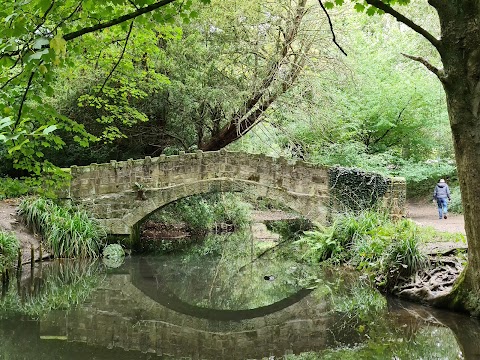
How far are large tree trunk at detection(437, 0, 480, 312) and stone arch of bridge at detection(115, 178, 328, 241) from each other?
27.6 ft

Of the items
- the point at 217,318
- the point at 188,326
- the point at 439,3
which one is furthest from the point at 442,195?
the point at 439,3

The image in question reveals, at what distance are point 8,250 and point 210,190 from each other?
5465 millimetres

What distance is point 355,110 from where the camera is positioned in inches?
649

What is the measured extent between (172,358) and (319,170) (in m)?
8.85

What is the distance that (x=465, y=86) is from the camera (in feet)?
16.0

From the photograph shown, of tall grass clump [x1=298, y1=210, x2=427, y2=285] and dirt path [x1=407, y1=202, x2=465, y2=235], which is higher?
dirt path [x1=407, y1=202, x2=465, y2=235]

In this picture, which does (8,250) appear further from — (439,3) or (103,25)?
(439,3)

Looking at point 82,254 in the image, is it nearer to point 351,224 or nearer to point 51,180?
point 351,224

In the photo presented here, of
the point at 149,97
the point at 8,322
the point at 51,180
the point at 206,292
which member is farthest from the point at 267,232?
the point at 51,180

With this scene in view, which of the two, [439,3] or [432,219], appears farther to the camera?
[432,219]

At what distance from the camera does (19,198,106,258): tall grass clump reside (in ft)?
39.9

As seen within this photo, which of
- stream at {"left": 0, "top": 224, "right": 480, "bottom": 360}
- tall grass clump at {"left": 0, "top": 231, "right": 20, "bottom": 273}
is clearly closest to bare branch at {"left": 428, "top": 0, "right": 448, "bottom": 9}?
stream at {"left": 0, "top": 224, "right": 480, "bottom": 360}

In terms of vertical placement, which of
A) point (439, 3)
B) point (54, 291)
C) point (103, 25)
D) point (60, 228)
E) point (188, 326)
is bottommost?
point (188, 326)

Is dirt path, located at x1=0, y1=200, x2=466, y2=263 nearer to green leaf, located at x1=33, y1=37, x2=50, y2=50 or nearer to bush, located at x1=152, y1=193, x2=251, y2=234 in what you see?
bush, located at x1=152, y1=193, x2=251, y2=234
